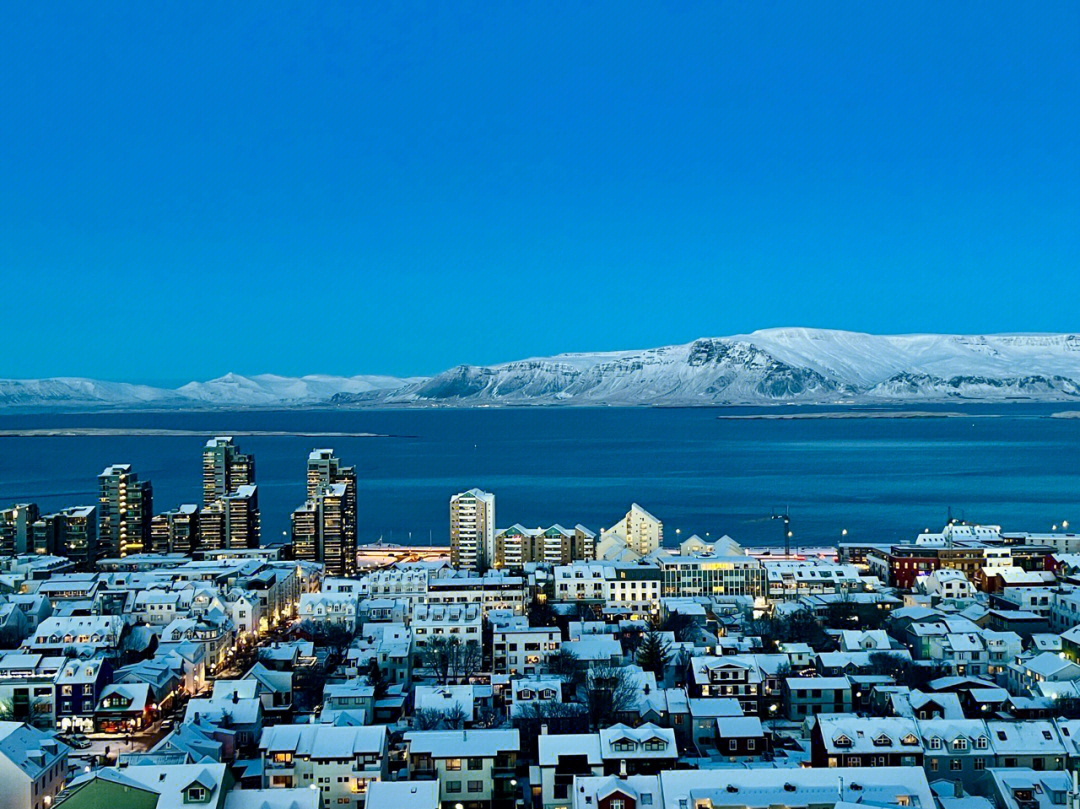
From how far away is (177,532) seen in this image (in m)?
29.7

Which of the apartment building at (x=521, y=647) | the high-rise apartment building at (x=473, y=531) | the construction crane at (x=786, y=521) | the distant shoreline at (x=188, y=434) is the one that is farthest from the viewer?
the distant shoreline at (x=188, y=434)

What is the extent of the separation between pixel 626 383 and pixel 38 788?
17910 centimetres

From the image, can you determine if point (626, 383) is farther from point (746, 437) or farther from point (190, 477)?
point (190, 477)

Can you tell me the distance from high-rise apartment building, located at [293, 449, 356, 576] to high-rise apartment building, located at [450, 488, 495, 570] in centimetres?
255

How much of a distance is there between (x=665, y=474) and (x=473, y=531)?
95.2ft

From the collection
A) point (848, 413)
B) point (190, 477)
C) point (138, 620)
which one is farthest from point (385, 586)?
point (848, 413)

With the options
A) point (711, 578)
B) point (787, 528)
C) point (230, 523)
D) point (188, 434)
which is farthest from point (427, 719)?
point (188, 434)

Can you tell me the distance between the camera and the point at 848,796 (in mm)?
9539

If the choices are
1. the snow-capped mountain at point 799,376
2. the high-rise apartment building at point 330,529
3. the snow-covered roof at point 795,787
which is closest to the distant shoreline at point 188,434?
the high-rise apartment building at point 330,529

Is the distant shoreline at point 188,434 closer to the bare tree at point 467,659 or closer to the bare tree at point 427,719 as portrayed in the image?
the bare tree at point 467,659

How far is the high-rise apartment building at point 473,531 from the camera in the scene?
2641 cm

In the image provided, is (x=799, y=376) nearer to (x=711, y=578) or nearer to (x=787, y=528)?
(x=787, y=528)

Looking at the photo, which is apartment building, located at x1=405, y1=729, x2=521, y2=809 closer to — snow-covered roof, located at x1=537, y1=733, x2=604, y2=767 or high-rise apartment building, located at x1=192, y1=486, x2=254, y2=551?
snow-covered roof, located at x1=537, y1=733, x2=604, y2=767

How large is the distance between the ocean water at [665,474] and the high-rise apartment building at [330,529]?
18.3 ft
